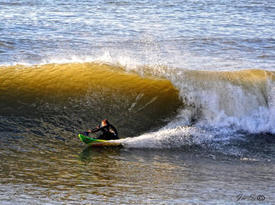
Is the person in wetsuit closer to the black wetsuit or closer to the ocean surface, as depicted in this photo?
the black wetsuit

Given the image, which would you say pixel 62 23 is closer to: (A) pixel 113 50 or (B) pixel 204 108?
(A) pixel 113 50

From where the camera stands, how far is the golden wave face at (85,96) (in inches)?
494

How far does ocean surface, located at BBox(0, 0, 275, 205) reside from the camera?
27.9ft

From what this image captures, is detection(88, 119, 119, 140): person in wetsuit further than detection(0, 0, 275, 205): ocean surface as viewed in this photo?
Yes

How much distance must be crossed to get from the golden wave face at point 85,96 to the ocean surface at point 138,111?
0.10 ft

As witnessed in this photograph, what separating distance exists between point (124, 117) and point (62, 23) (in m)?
12.6

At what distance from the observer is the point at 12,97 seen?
13.5 metres

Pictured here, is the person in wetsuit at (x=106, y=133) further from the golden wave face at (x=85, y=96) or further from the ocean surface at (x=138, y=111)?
the golden wave face at (x=85, y=96)

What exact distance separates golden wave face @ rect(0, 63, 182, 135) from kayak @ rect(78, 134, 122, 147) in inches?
53.3

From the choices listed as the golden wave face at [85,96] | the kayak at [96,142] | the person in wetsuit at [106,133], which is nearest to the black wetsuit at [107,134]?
the person in wetsuit at [106,133]

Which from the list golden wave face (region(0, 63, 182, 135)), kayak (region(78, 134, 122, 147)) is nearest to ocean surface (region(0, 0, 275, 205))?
golden wave face (region(0, 63, 182, 135))

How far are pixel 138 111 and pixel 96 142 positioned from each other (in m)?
2.68

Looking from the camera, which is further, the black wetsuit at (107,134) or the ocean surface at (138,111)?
the black wetsuit at (107,134)

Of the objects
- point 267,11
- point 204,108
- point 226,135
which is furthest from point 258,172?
point 267,11
